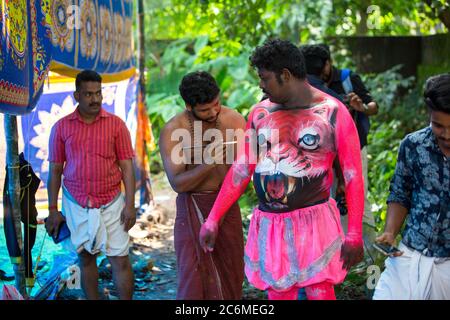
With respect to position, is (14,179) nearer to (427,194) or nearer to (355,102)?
(355,102)

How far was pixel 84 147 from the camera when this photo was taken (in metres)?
5.97

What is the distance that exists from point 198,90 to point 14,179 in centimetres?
148

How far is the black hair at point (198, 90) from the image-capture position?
4898 millimetres

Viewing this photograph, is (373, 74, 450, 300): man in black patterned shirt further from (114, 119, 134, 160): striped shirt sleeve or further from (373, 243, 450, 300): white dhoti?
(114, 119, 134, 160): striped shirt sleeve

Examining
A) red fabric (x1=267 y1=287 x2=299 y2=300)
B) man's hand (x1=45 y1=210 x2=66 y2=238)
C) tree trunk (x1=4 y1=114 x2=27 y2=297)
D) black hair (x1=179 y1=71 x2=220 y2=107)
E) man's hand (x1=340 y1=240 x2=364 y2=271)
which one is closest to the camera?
man's hand (x1=340 y1=240 x2=364 y2=271)

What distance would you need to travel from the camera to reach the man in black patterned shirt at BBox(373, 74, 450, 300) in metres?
3.79

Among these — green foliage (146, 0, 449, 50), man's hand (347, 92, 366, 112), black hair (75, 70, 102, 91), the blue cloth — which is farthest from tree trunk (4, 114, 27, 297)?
green foliage (146, 0, 449, 50)

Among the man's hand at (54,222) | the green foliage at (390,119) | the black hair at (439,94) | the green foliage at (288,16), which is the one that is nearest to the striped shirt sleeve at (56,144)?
the man's hand at (54,222)

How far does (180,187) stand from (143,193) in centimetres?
516

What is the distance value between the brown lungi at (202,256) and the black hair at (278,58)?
121 cm

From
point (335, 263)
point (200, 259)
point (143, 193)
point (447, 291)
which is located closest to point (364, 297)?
point (200, 259)

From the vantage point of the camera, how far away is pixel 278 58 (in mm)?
4324

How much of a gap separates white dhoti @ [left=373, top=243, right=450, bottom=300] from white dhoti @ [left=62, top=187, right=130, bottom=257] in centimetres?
267

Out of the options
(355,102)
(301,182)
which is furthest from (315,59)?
(301,182)
